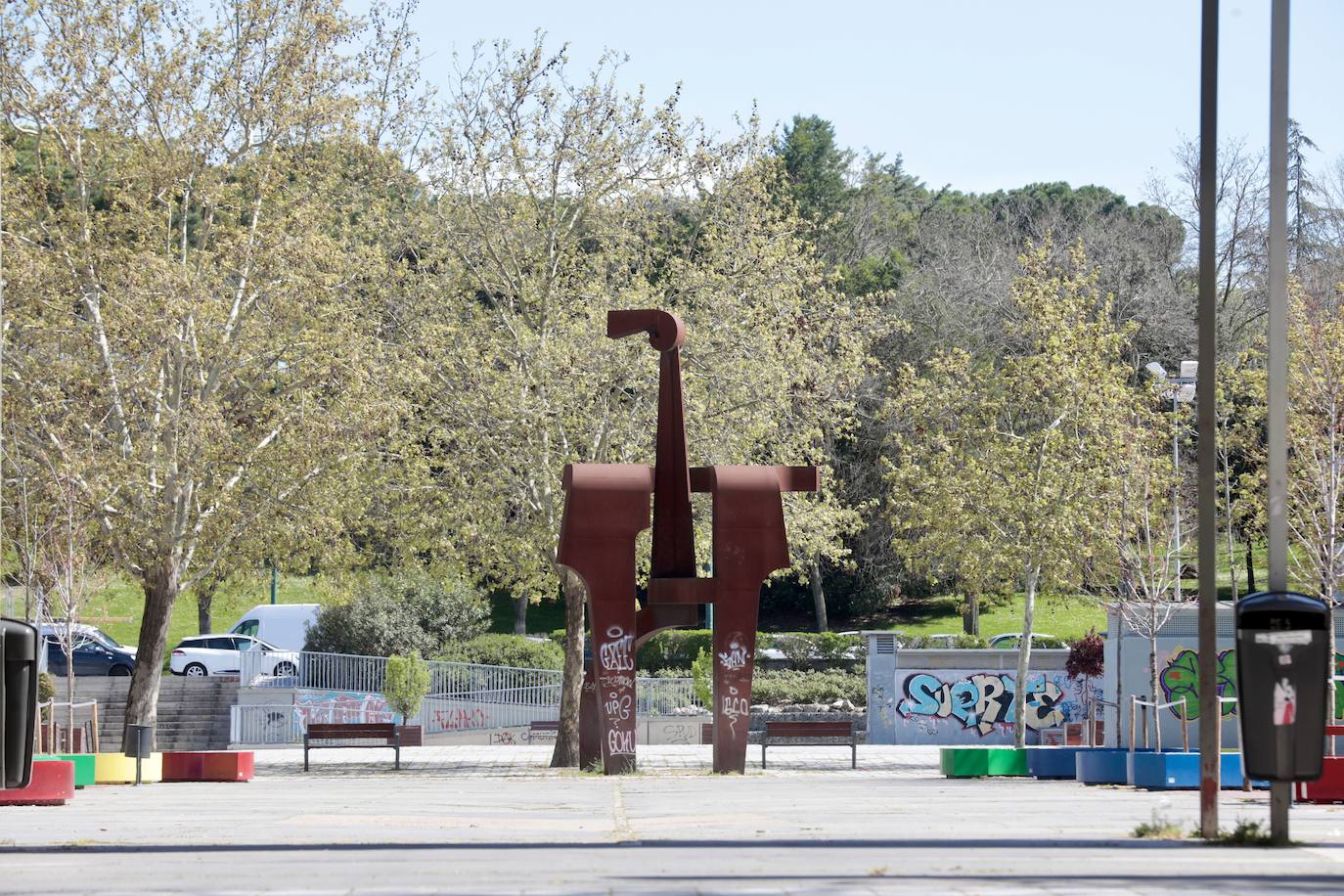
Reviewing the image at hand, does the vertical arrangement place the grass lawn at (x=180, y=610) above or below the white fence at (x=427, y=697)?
above

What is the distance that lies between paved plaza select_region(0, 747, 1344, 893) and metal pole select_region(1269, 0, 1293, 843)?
40 centimetres

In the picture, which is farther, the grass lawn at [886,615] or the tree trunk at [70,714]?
the grass lawn at [886,615]

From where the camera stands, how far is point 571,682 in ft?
97.5

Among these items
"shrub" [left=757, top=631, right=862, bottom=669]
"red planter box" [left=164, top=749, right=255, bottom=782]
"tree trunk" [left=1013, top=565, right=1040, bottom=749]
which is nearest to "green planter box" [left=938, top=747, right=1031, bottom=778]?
"tree trunk" [left=1013, top=565, right=1040, bottom=749]

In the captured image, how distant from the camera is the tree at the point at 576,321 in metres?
28.1

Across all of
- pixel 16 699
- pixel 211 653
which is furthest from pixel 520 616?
pixel 16 699

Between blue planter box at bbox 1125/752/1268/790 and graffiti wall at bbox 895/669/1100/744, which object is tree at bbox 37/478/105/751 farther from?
graffiti wall at bbox 895/669/1100/744

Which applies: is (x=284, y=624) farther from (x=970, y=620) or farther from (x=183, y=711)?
(x=970, y=620)

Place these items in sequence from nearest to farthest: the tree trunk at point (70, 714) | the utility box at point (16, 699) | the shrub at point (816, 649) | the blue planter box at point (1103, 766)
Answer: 1. the utility box at point (16, 699)
2. the blue planter box at point (1103, 766)
3. the tree trunk at point (70, 714)
4. the shrub at point (816, 649)

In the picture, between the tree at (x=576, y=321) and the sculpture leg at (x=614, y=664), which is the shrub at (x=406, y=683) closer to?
the tree at (x=576, y=321)

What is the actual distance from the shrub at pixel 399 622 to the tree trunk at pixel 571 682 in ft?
44.5

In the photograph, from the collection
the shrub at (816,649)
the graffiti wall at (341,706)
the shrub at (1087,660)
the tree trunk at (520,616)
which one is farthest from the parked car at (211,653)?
the shrub at (1087,660)

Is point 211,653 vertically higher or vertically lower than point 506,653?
lower

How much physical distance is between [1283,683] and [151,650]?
22873mm
